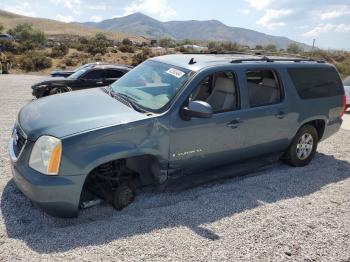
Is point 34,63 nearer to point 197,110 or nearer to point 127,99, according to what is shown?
point 127,99

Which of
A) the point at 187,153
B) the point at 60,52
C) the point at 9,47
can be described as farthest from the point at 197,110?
the point at 9,47

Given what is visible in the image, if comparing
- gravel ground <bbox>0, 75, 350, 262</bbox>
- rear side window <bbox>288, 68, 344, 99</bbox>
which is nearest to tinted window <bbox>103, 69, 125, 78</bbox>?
gravel ground <bbox>0, 75, 350, 262</bbox>

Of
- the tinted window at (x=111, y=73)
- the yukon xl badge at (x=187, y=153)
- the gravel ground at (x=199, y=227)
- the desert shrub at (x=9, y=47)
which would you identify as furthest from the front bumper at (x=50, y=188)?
the desert shrub at (x=9, y=47)

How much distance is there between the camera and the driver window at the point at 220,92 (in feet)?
17.1

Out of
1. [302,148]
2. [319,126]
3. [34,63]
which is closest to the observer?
[302,148]

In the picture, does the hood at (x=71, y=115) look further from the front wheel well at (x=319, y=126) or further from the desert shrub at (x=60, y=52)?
the desert shrub at (x=60, y=52)

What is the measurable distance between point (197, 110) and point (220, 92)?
1092mm

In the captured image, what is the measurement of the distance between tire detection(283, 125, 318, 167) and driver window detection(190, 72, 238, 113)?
1652 millimetres

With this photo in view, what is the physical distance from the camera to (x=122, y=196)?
4.41 meters

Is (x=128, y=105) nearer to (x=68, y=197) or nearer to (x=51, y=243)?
(x=68, y=197)

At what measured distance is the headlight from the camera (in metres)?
3.76

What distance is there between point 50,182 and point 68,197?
0.25 metres

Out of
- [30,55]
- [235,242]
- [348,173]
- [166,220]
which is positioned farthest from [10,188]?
[30,55]

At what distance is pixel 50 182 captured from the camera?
376 cm
